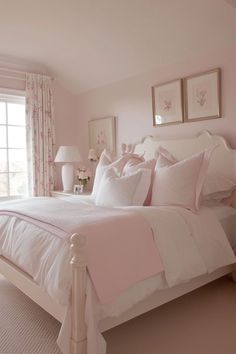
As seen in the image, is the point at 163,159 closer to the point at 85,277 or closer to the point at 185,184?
the point at 185,184

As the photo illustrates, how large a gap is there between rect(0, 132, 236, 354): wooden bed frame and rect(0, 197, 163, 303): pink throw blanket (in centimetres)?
12

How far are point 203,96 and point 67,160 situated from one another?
1.96 m

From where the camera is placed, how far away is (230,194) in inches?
112

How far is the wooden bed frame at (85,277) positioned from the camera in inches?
60.7

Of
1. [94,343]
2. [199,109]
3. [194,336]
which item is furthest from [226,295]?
[199,109]

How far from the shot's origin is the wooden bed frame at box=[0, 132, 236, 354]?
1.54 metres

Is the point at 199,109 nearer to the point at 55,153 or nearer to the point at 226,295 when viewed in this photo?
the point at 226,295

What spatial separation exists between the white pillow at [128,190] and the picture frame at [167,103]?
102cm

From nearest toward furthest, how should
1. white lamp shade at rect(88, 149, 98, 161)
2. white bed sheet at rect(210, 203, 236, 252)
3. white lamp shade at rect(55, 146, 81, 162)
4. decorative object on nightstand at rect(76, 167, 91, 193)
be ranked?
white bed sheet at rect(210, 203, 236, 252), white lamp shade at rect(55, 146, 81, 162), decorative object on nightstand at rect(76, 167, 91, 193), white lamp shade at rect(88, 149, 98, 161)

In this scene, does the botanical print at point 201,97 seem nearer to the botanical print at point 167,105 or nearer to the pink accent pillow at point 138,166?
the botanical print at point 167,105

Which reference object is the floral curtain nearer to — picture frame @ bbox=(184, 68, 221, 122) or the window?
the window

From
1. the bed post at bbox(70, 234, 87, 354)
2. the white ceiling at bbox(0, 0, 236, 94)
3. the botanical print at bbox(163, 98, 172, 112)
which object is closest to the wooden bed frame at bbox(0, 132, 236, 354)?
the bed post at bbox(70, 234, 87, 354)

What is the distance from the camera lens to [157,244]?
199cm

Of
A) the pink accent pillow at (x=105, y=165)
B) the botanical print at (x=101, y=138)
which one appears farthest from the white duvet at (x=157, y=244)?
the botanical print at (x=101, y=138)
